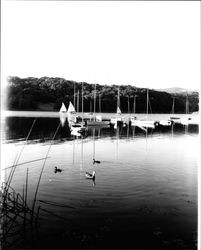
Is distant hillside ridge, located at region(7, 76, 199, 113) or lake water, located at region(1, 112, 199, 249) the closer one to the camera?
lake water, located at region(1, 112, 199, 249)

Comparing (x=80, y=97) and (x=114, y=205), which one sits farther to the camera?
(x=80, y=97)

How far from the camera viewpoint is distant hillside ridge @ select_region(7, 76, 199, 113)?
47.4 m

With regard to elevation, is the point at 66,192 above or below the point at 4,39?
below

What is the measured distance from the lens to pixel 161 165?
55.9 ft

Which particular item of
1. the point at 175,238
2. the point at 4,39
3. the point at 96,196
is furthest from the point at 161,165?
the point at 4,39

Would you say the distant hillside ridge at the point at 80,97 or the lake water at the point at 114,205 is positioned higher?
the distant hillside ridge at the point at 80,97

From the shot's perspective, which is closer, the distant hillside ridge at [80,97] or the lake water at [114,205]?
the lake water at [114,205]

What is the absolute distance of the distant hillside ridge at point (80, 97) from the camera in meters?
47.4

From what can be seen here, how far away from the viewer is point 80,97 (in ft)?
211

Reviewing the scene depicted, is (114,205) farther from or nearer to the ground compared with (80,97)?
nearer to the ground

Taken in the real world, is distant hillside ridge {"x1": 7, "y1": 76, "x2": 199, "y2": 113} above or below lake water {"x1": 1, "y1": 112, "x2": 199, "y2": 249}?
above

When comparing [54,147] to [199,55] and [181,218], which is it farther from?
[199,55]

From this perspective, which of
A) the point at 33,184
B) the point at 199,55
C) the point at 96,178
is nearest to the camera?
the point at 199,55

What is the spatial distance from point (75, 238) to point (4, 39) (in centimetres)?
498
